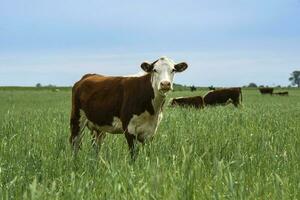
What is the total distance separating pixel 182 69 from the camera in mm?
8383

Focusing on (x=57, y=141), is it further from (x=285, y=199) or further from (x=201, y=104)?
(x=201, y=104)

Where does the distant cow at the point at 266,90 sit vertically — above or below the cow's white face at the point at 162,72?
below

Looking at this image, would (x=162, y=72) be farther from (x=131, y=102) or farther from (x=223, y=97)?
(x=223, y=97)

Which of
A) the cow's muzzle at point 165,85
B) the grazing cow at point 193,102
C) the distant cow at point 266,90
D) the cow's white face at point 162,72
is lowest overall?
the grazing cow at point 193,102

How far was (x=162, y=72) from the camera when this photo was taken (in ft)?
25.4

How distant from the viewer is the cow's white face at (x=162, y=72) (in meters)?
7.41

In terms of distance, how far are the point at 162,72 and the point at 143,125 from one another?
2.99 feet

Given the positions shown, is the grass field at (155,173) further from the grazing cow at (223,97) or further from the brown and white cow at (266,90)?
the brown and white cow at (266,90)

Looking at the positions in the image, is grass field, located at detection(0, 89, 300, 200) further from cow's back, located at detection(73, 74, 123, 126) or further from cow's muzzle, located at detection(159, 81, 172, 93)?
cow's back, located at detection(73, 74, 123, 126)

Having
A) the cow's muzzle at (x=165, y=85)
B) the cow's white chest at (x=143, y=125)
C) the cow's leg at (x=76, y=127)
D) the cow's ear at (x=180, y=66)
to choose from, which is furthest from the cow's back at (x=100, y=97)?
the cow's muzzle at (x=165, y=85)

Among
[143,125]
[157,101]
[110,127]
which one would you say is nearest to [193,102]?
[110,127]

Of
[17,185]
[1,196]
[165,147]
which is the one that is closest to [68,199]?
[1,196]

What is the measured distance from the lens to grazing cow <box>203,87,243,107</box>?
31719 millimetres

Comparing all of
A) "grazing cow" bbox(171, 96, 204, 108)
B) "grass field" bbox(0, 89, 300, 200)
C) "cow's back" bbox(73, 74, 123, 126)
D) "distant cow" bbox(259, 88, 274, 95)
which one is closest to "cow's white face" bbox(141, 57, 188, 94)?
"cow's back" bbox(73, 74, 123, 126)
